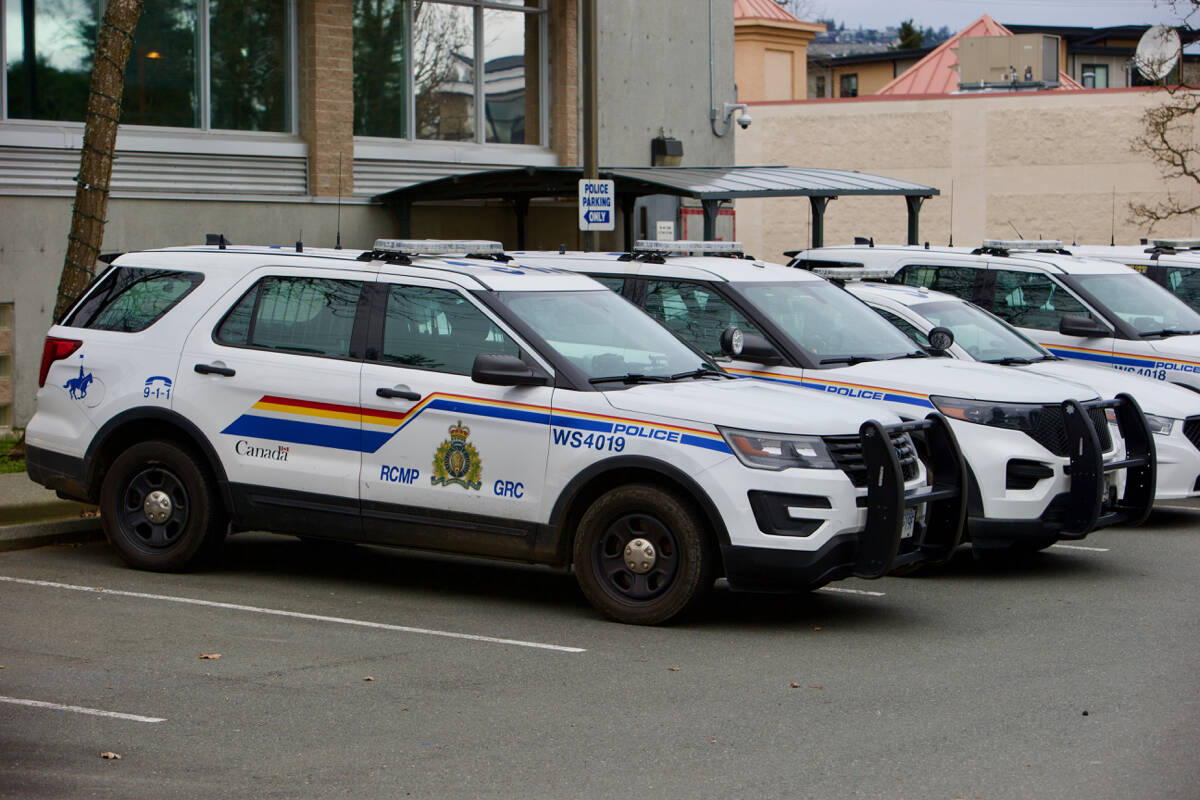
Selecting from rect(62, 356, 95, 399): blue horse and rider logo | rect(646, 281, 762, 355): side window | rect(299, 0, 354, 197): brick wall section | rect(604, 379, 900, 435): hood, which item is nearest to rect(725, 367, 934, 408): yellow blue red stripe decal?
rect(646, 281, 762, 355): side window

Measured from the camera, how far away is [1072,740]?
625 cm

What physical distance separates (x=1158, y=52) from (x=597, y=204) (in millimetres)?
20388

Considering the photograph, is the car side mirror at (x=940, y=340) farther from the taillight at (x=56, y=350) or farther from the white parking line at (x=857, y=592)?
the taillight at (x=56, y=350)

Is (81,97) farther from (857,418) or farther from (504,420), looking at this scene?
(857,418)

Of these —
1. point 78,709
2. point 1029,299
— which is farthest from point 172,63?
point 78,709

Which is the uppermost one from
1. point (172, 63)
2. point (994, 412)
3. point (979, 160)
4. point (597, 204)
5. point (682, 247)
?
point (979, 160)

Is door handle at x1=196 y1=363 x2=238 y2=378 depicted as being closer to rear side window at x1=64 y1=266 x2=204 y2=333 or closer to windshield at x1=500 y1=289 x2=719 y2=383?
rear side window at x1=64 y1=266 x2=204 y2=333

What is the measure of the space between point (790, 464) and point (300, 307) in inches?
121

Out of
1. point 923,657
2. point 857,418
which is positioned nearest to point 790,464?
point 857,418

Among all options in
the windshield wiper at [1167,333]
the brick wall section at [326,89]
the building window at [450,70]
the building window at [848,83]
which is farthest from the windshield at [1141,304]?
the building window at [848,83]

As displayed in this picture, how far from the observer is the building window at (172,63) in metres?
16.3

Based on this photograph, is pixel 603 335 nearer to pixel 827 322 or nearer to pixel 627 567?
pixel 627 567

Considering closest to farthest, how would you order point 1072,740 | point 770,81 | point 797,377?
point 1072,740 < point 797,377 < point 770,81

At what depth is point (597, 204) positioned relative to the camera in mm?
16938
